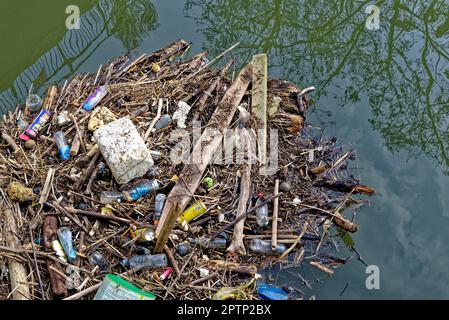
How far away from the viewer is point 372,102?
581 centimetres

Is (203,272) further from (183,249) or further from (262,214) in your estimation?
(262,214)

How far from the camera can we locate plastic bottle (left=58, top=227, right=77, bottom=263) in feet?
12.2

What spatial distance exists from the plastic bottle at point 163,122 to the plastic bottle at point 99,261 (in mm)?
1615

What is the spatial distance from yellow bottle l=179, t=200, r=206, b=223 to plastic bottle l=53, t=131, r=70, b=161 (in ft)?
4.61

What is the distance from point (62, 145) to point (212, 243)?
6.27 feet

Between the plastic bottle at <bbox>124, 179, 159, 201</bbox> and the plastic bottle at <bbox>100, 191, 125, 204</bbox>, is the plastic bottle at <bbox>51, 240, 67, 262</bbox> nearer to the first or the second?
the plastic bottle at <bbox>100, 191, 125, 204</bbox>

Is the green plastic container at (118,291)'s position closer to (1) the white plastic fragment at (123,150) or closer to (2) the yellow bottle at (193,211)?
(2) the yellow bottle at (193,211)

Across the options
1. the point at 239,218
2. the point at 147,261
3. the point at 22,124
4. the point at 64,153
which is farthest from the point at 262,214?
the point at 22,124

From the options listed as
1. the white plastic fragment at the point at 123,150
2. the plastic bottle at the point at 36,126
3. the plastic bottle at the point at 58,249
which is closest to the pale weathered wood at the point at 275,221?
the white plastic fragment at the point at 123,150

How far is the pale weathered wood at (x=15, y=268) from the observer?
345 cm

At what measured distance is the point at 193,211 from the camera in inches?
162

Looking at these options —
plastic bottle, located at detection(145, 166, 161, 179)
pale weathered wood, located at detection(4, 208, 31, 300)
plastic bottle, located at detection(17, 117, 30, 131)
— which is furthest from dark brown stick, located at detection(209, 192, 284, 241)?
plastic bottle, located at detection(17, 117, 30, 131)

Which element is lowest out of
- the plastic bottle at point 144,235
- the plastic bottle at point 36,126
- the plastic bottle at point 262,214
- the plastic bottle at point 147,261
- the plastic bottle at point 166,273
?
the plastic bottle at point 262,214

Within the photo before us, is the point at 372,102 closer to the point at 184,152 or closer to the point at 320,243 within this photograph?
the point at 320,243
